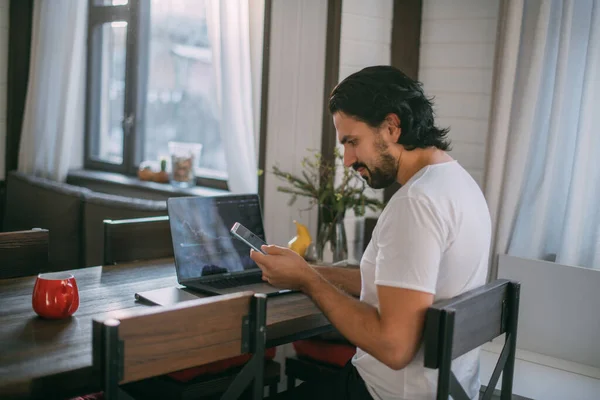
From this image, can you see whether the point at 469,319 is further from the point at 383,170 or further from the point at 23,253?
the point at 23,253

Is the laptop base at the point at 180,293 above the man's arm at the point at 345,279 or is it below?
below

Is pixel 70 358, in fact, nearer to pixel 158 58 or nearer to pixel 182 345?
pixel 182 345

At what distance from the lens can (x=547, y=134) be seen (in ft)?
8.55

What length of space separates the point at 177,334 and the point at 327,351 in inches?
55.3

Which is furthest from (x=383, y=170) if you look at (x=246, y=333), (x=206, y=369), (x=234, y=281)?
(x=206, y=369)

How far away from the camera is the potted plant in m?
2.63

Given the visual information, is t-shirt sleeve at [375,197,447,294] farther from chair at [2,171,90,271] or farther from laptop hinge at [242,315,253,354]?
chair at [2,171,90,271]

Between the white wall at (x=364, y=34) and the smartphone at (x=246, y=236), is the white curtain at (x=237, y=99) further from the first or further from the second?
the smartphone at (x=246, y=236)

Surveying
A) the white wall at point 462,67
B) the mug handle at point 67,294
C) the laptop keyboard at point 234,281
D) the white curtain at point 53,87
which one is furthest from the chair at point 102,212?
the mug handle at point 67,294

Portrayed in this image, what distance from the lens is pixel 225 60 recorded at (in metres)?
3.26

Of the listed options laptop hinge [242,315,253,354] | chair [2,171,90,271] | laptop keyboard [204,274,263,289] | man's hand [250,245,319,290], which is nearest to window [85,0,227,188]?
chair [2,171,90,271]

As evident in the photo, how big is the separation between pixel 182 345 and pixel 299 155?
1808 mm

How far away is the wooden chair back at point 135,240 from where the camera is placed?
237 centimetres

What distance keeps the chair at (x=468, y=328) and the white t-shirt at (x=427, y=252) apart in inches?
2.2
